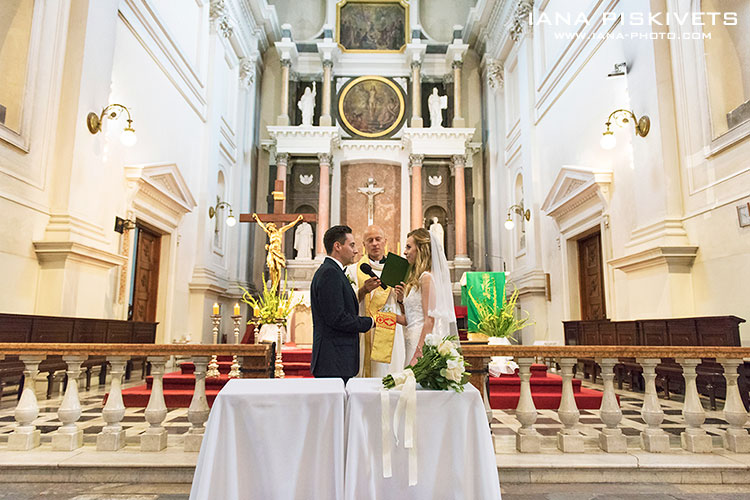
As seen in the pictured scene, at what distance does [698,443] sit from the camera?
3.42 m

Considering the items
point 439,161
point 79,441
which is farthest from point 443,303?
point 439,161

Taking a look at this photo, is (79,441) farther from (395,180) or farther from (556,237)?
(395,180)

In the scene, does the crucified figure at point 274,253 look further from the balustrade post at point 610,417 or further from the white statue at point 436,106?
the white statue at point 436,106

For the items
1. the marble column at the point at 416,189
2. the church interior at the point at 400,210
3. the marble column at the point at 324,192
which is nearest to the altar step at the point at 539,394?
the church interior at the point at 400,210

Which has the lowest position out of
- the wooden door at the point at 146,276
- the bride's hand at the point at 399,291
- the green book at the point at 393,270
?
the bride's hand at the point at 399,291

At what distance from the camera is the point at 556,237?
10.3m

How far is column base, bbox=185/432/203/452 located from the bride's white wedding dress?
1546mm

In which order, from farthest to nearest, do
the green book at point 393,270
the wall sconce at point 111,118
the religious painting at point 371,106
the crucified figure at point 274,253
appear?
1. the religious painting at point 371,106
2. the crucified figure at point 274,253
3. the wall sconce at point 111,118
4. the green book at point 393,270

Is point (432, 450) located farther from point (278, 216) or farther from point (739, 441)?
point (278, 216)

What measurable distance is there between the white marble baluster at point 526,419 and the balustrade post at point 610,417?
448mm

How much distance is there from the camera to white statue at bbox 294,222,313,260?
46.4ft

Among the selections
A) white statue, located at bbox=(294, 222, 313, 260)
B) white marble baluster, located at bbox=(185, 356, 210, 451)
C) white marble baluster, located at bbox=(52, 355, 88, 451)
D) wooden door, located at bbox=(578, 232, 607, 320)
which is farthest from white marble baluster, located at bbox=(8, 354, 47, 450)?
white statue, located at bbox=(294, 222, 313, 260)

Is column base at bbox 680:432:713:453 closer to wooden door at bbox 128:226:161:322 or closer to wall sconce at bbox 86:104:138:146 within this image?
wall sconce at bbox 86:104:138:146

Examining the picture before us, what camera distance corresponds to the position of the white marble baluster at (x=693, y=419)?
3418 mm
